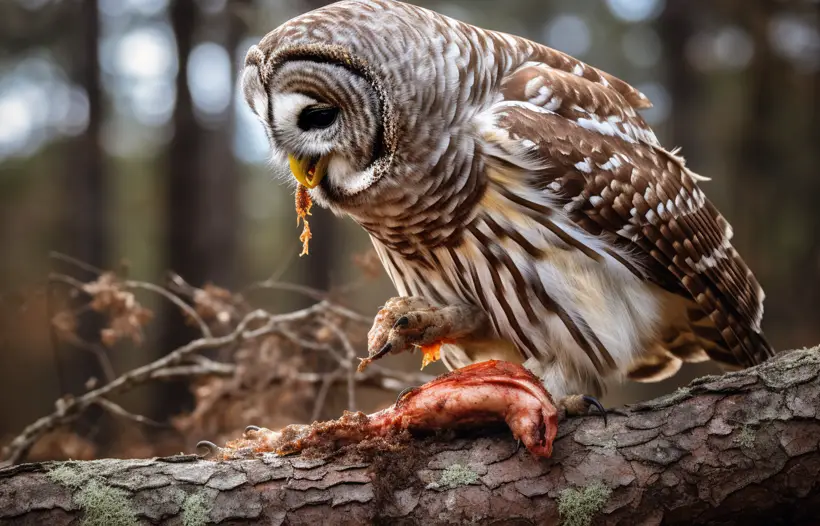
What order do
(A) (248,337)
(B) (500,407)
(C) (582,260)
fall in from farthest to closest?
1. (A) (248,337)
2. (C) (582,260)
3. (B) (500,407)

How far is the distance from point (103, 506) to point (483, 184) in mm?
1842

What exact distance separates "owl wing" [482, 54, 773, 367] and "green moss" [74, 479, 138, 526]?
1885 millimetres

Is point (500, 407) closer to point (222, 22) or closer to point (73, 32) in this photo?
point (222, 22)

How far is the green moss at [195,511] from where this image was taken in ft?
6.95

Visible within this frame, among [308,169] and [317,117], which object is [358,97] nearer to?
[317,117]

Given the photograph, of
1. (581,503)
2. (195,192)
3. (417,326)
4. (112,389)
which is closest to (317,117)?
(417,326)

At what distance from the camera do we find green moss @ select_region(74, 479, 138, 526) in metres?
2.07

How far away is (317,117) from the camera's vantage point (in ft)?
9.53

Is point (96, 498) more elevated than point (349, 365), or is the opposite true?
point (96, 498)

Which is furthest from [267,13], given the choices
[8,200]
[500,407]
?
[500,407]

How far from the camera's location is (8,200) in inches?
460

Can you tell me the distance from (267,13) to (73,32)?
3.52 meters

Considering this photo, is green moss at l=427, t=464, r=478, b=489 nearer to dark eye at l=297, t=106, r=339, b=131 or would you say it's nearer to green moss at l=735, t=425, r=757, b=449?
green moss at l=735, t=425, r=757, b=449

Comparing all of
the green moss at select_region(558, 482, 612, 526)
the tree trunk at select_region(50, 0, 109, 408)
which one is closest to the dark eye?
the green moss at select_region(558, 482, 612, 526)
